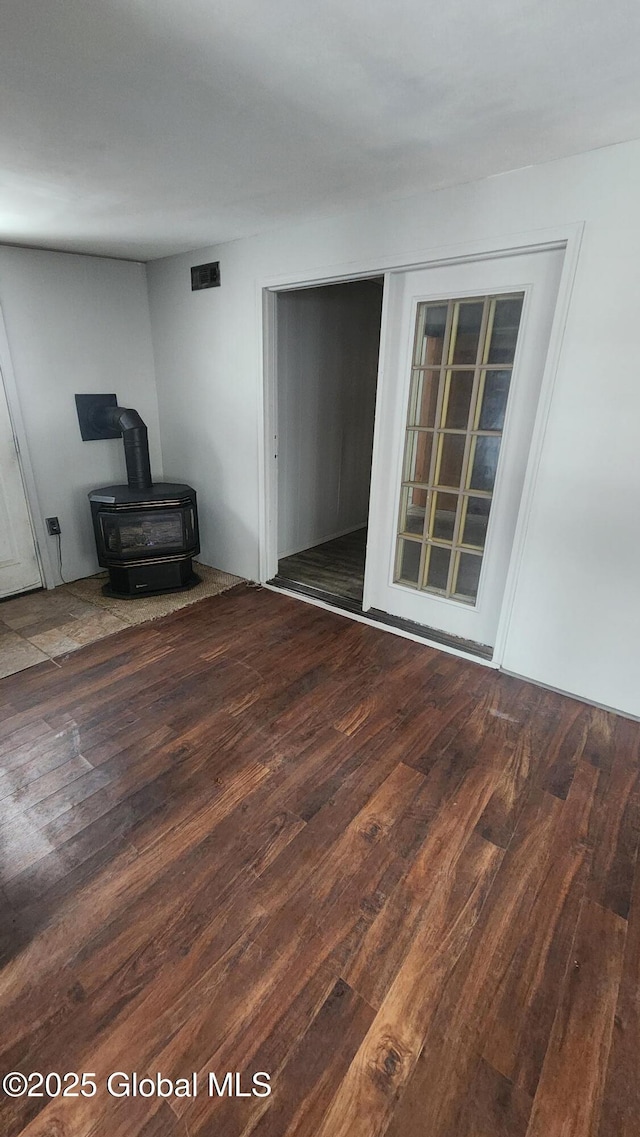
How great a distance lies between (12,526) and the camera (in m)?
3.31

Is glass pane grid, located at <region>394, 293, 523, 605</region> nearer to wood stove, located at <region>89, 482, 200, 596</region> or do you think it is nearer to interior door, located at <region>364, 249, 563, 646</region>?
interior door, located at <region>364, 249, 563, 646</region>

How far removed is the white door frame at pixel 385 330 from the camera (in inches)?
79.8

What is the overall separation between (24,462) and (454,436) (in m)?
2.79

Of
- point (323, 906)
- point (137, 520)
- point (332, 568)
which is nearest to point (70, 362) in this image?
point (137, 520)

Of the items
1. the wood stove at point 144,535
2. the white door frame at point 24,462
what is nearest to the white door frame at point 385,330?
the wood stove at point 144,535

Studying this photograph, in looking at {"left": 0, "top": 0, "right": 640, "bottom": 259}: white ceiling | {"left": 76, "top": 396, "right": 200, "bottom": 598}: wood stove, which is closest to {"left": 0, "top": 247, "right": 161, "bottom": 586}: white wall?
{"left": 76, "top": 396, "right": 200, "bottom": 598}: wood stove

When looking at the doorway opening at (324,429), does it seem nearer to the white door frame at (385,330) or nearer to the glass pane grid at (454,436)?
the white door frame at (385,330)

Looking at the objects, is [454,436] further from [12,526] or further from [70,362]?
[12,526]

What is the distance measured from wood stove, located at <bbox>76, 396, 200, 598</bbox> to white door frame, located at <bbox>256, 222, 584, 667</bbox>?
1.82ft

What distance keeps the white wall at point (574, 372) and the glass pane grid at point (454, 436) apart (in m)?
0.30

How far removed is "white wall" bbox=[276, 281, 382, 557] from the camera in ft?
12.2

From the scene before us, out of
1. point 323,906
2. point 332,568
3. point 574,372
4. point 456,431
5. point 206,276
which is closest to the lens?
point 323,906

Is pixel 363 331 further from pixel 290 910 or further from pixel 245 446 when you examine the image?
pixel 290 910

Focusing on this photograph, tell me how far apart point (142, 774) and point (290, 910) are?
0.80 metres
